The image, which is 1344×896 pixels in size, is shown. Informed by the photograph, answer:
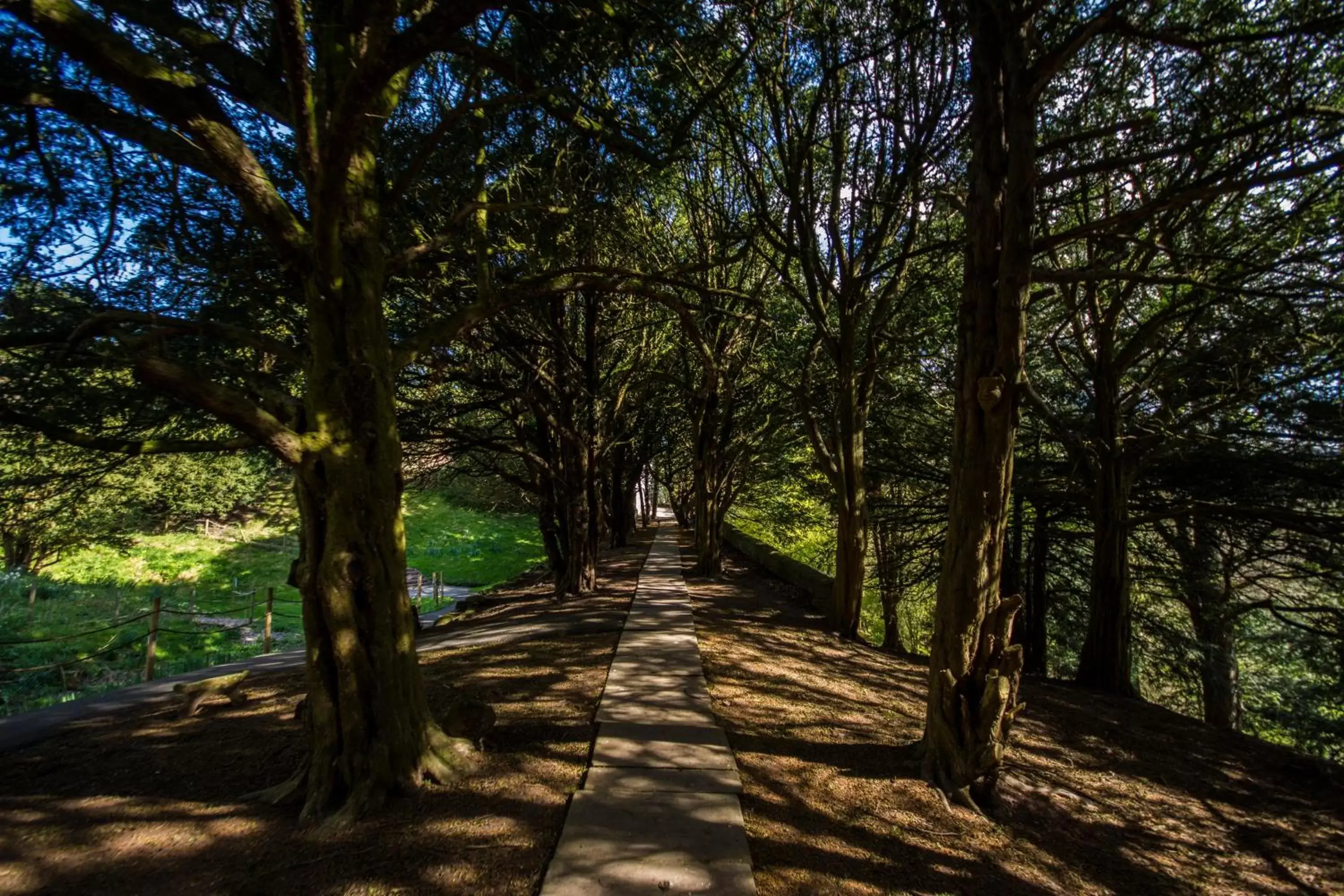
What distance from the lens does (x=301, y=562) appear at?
3.60 m

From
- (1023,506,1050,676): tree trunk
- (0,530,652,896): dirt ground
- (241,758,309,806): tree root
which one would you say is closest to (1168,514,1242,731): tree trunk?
(1023,506,1050,676): tree trunk

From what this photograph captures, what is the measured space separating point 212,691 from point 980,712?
21.4ft

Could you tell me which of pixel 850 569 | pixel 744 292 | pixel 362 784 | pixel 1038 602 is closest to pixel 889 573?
pixel 1038 602

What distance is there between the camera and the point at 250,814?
3447mm

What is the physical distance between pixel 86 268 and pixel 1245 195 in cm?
1074

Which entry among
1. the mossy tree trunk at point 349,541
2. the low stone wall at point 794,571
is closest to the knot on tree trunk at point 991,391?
the mossy tree trunk at point 349,541

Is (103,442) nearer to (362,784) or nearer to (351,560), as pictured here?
(351,560)

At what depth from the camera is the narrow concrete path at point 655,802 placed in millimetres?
2867

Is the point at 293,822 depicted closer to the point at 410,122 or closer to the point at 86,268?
the point at 86,268

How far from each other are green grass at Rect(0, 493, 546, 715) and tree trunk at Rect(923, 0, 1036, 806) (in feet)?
26.2

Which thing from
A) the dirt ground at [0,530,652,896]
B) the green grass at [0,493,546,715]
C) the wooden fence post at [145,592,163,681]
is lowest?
the green grass at [0,493,546,715]

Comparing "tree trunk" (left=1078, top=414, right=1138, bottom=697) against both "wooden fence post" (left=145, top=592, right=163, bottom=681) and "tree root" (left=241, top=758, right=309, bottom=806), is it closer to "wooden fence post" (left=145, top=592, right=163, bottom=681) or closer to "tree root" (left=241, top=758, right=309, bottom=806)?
"tree root" (left=241, top=758, right=309, bottom=806)

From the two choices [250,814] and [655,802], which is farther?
[655,802]

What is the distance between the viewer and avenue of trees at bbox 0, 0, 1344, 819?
3518 millimetres
